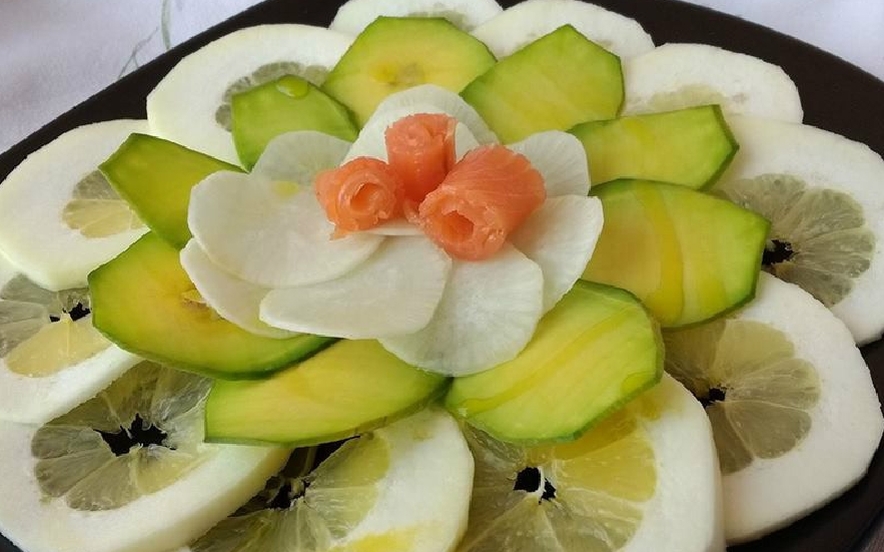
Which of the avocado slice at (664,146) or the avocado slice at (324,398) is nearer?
the avocado slice at (324,398)

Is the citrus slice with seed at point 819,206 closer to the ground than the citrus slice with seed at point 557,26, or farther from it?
farther from it

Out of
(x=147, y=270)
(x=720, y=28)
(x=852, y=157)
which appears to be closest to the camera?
(x=147, y=270)

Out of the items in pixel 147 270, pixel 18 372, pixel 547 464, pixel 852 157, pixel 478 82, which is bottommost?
pixel 18 372

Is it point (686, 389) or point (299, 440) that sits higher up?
point (686, 389)

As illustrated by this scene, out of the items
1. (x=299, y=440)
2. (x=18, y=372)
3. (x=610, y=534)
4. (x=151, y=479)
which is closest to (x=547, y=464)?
(x=610, y=534)

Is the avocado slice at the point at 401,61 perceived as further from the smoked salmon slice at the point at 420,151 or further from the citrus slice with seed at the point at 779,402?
the citrus slice with seed at the point at 779,402

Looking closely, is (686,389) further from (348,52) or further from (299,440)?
(348,52)

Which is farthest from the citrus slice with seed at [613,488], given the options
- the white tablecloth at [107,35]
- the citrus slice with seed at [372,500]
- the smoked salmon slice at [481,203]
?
the white tablecloth at [107,35]
